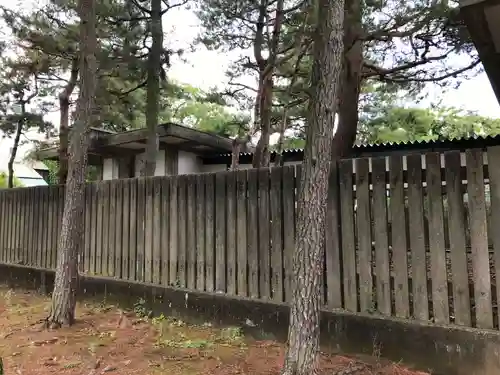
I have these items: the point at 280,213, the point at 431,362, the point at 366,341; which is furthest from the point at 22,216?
the point at 431,362

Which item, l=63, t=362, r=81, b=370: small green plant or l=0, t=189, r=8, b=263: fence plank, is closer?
l=63, t=362, r=81, b=370: small green plant

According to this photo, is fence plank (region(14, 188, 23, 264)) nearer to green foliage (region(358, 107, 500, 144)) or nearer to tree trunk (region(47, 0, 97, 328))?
tree trunk (region(47, 0, 97, 328))

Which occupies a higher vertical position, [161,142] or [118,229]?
[161,142]

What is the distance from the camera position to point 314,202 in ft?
9.48

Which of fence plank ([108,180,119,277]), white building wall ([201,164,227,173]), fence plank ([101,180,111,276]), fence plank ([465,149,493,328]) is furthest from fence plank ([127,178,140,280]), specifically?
white building wall ([201,164,227,173])

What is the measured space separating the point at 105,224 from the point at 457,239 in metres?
4.95

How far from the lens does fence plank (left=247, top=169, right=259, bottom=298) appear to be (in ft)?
15.2

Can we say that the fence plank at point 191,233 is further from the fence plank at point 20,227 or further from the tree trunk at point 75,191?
the fence plank at point 20,227

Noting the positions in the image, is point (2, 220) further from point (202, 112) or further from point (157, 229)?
point (202, 112)

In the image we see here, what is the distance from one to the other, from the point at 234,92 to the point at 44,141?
7.51 metres

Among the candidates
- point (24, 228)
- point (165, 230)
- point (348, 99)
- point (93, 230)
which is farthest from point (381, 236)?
point (24, 228)

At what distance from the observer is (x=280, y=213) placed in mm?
4488

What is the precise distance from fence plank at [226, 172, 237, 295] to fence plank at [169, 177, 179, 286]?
2.84 feet

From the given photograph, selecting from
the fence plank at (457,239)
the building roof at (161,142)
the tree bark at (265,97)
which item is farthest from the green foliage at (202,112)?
the fence plank at (457,239)
